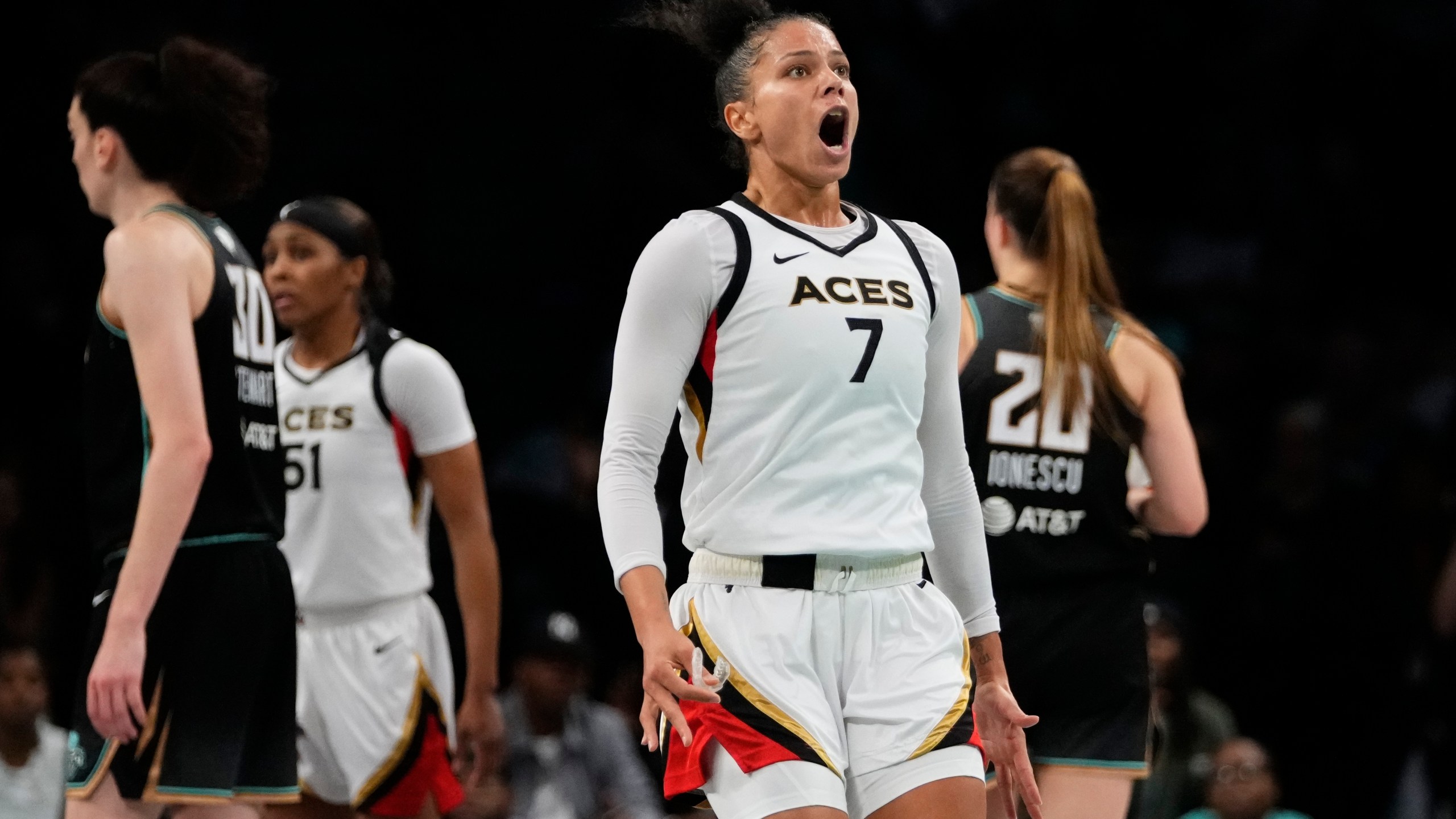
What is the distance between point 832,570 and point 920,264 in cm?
62

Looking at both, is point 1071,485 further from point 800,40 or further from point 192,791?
point 192,791

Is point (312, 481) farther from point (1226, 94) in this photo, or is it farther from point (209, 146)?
point (1226, 94)

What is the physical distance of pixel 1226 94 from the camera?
9.88m

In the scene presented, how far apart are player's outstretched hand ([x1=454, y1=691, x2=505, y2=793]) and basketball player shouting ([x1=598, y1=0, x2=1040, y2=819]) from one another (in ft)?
6.10

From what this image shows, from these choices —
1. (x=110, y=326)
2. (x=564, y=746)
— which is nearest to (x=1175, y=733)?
(x=564, y=746)

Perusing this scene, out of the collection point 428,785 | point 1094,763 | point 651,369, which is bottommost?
point 428,785

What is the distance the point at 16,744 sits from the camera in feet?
20.8

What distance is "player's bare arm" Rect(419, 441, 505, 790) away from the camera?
4.66 m

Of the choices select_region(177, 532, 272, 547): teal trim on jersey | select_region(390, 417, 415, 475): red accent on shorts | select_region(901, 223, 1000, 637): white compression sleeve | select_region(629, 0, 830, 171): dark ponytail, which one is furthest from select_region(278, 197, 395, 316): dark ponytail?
select_region(901, 223, 1000, 637): white compression sleeve

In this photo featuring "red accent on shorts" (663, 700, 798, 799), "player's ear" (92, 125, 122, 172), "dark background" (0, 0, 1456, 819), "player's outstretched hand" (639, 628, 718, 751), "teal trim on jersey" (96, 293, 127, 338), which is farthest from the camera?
"dark background" (0, 0, 1456, 819)

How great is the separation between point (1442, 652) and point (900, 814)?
546cm

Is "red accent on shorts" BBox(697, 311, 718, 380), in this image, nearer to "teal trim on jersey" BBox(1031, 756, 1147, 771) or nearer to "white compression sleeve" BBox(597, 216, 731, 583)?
"white compression sleeve" BBox(597, 216, 731, 583)

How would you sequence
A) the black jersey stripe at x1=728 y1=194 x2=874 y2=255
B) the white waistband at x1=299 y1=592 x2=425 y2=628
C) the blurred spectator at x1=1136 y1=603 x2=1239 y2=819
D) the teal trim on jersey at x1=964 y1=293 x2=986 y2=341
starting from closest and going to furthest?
1. the black jersey stripe at x1=728 y1=194 x2=874 y2=255
2. the teal trim on jersey at x1=964 y1=293 x2=986 y2=341
3. the white waistband at x1=299 y1=592 x2=425 y2=628
4. the blurred spectator at x1=1136 y1=603 x2=1239 y2=819

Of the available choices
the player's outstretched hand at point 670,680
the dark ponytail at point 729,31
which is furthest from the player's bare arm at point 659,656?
the dark ponytail at point 729,31
